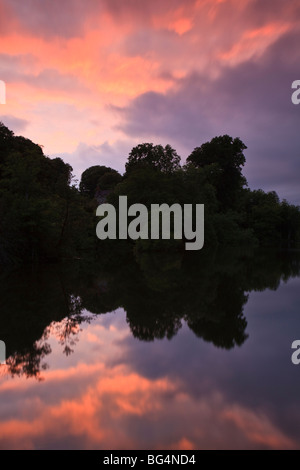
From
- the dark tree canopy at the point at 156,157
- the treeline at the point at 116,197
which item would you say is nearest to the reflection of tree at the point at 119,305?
the treeline at the point at 116,197

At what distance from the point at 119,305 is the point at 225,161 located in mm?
46417

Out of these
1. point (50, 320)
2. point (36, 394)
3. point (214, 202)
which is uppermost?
point (214, 202)

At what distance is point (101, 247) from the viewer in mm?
33031

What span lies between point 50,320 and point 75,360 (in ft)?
7.15

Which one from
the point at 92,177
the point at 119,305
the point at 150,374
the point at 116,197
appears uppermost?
the point at 92,177

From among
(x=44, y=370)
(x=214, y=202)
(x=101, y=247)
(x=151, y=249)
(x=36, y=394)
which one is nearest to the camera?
(x=36, y=394)

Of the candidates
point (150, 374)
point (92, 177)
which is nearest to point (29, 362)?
point (150, 374)

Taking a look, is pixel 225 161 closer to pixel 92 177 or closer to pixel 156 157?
pixel 156 157

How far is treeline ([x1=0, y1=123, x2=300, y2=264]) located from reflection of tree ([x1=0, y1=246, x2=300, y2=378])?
20.8ft

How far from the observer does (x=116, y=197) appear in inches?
1467

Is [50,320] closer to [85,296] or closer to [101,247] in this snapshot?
[85,296]

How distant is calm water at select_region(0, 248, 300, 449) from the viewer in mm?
2900
